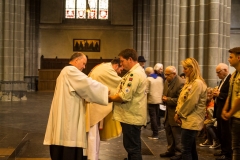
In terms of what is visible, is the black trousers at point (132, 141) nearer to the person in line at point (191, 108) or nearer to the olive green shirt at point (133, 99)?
the olive green shirt at point (133, 99)

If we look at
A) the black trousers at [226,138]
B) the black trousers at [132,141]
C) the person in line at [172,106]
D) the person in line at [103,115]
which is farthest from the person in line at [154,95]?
the black trousers at [132,141]

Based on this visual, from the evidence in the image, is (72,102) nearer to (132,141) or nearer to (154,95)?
(132,141)

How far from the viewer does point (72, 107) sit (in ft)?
15.2

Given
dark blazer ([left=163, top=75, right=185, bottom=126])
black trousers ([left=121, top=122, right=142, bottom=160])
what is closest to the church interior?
dark blazer ([left=163, top=75, right=185, bottom=126])

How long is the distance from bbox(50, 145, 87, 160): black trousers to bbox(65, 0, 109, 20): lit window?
79.1 ft

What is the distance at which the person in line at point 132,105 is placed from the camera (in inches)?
182

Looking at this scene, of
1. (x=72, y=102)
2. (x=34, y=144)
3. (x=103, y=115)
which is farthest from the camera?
(x=34, y=144)

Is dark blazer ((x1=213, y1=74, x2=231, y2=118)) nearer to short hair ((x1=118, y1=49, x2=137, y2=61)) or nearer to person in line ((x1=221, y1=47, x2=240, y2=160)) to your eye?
person in line ((x1=221, y1=47, x2=240, y2=160))

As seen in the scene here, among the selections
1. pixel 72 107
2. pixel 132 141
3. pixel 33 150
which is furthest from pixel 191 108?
pixel 33 150

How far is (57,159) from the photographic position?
4.70 m

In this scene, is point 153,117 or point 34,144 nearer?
point 34,144

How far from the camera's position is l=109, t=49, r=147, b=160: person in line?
4.62m

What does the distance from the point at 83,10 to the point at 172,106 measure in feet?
76.1

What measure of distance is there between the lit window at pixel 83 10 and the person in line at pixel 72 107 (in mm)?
24037
